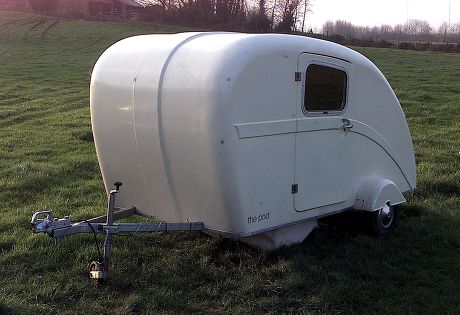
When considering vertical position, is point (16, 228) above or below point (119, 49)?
below

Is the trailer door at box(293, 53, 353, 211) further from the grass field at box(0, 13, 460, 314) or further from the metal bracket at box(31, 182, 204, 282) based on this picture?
the metal bracket at box(31, 182, 204, 282)

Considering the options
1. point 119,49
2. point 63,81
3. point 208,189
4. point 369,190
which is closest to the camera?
point 208,189

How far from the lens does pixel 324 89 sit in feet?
18.7

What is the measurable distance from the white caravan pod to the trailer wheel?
0.08 m

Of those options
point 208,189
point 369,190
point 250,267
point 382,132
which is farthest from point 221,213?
point 382,132

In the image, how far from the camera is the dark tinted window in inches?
220

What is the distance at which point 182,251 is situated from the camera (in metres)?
5.82

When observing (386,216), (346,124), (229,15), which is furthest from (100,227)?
(229,15)

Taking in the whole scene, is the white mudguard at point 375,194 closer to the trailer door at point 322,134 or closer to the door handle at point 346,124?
the trailer door at point 322,134

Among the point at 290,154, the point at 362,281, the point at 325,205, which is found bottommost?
the point at 362,281

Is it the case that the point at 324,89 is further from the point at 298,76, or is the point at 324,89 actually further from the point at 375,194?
the point at 375,194

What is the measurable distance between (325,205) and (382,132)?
3.99 feet

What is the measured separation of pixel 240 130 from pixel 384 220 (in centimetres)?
241

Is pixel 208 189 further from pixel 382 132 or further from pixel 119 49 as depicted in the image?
pixel 382 132
